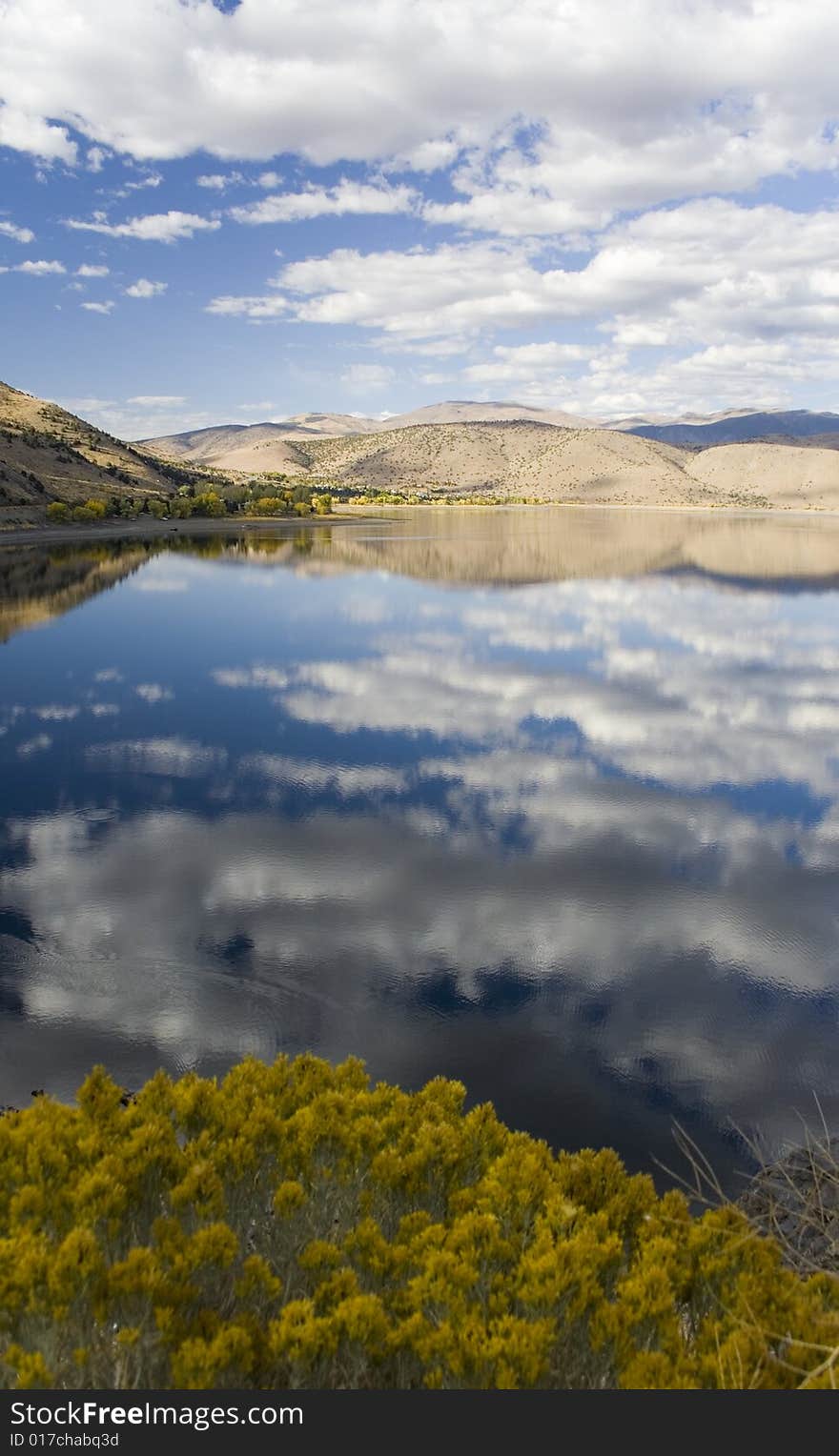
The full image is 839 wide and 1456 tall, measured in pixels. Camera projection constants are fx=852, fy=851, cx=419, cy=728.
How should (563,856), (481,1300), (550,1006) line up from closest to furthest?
(481,1300), (550,1006), (563,856)

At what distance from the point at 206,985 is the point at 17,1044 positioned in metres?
3.00

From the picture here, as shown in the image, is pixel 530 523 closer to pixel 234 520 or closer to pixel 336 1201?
pixel 234 520

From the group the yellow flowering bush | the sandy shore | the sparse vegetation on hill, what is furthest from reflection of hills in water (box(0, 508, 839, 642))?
the yellow flowering bush

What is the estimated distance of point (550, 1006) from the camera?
14227 mm

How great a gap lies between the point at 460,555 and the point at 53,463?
8195 cm

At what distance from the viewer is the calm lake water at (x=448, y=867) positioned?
1280cm

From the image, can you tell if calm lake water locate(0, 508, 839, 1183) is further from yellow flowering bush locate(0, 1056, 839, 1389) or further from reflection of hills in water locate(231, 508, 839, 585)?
reflection of hills in water locate(231, 508, 839, 585)

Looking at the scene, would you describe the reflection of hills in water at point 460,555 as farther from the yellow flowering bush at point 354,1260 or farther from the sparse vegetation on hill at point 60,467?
the yellow flowering bush at point 354,1260

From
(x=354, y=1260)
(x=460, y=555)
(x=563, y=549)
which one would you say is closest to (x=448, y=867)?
(x=354, y=1260)

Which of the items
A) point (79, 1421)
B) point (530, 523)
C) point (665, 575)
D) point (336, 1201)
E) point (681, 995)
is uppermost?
point (530, 523)

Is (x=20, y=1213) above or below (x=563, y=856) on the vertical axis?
above

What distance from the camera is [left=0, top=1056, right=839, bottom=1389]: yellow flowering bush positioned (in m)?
5.35

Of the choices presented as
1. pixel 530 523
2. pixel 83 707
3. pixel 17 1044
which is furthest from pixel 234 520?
pixel 17 1044

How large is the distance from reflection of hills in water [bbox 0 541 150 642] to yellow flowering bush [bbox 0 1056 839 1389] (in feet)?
150
